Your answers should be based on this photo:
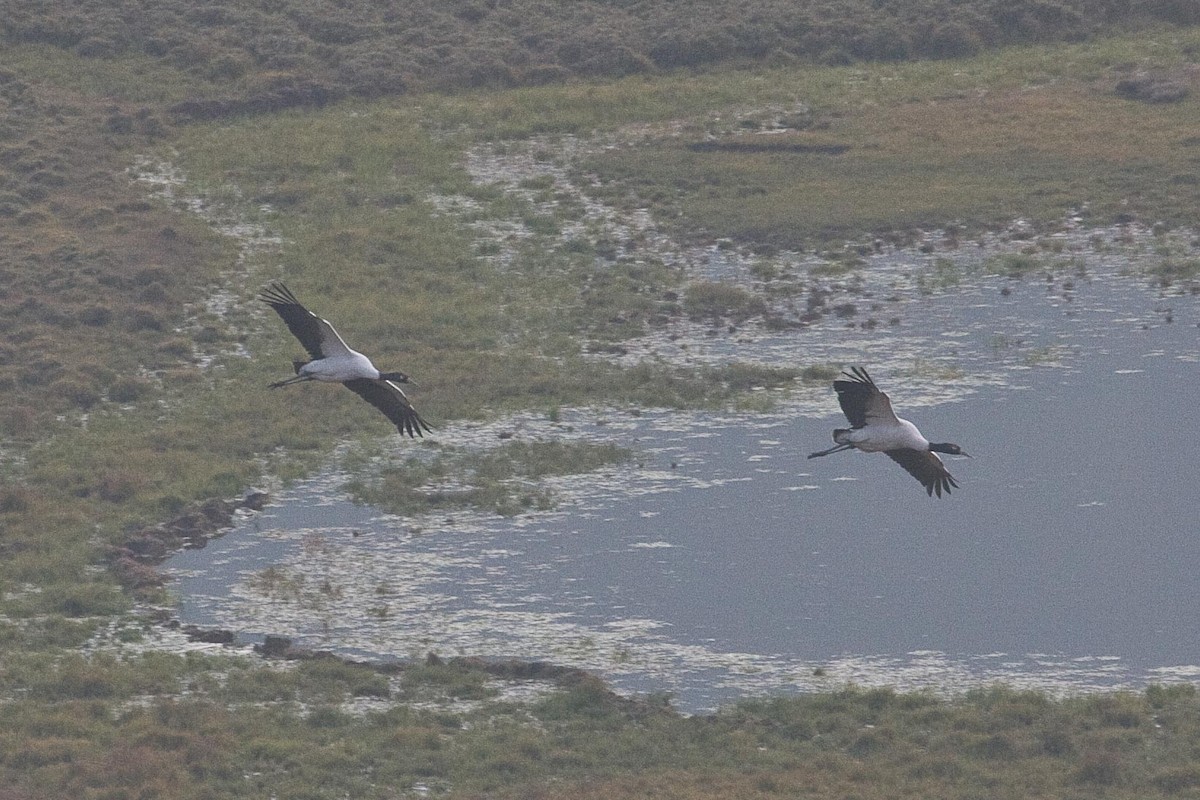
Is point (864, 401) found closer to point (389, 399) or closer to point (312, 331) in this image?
point (389, 399)

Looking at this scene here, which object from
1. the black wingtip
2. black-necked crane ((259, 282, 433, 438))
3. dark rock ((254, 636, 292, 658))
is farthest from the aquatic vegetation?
black-necked crane ((259, 282, 433, 438))

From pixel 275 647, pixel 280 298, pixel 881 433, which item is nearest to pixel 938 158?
pixel 275 647

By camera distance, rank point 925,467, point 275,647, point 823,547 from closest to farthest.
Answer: point 925,467
point 275,647
point 823,547

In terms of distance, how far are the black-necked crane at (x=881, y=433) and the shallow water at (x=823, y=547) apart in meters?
6.19

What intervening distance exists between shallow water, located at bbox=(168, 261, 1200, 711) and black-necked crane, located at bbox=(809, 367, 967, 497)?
6186mm

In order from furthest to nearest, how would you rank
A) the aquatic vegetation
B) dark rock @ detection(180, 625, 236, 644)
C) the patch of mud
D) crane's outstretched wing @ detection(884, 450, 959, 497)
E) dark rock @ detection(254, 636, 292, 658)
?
the patch of mud, the aquatic vegetation, dark rock @ detection(180, 625, 236, 644), dark rock @ detection(254, 636, 292, 658), crane's outstretched wing @ detection(884, 450, 959, 497)

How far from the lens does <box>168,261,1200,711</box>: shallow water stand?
26812mm

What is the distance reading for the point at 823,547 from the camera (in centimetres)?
2973

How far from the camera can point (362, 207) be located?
39781 millimetres

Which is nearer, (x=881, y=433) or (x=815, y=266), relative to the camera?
(x=881, y=433)

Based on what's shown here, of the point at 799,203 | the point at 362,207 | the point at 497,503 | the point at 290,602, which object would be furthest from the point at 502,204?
the point at 290,602

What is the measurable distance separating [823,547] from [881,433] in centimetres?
1039

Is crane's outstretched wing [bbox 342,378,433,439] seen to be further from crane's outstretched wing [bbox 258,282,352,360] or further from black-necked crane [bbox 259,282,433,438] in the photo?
crane's outstretched wing [bbox 258,282,352,360]

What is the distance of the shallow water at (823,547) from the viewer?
26.8 metres
